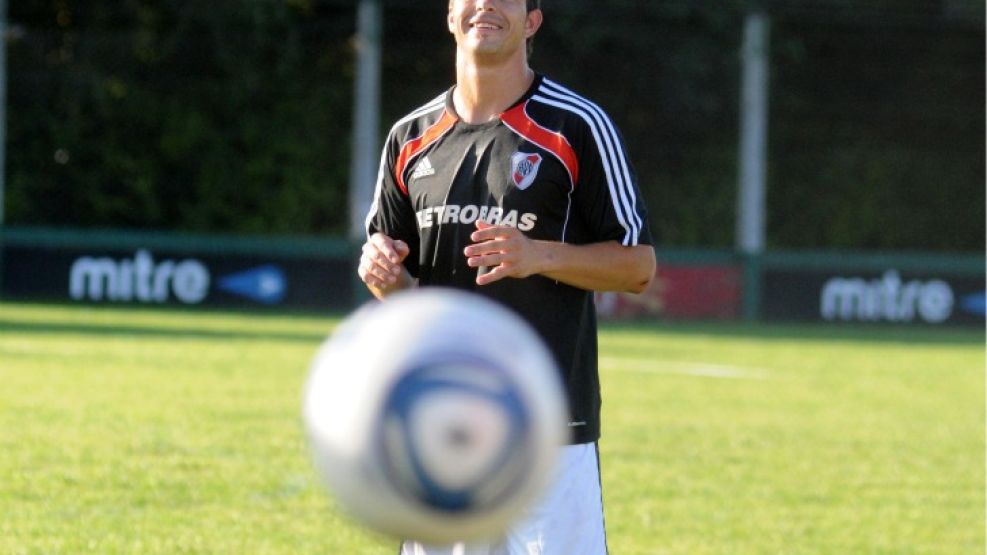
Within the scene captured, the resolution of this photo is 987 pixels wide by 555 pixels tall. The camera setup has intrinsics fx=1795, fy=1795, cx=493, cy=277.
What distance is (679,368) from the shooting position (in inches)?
712

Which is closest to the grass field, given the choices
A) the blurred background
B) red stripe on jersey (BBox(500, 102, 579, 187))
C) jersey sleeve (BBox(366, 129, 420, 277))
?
jersey sleeve (BBox(366, 129, 420, 277))

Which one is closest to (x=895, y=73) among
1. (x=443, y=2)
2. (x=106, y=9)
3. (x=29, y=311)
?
(x=443, y=2)

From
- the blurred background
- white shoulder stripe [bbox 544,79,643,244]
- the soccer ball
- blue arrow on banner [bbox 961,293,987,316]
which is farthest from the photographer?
the blurred background

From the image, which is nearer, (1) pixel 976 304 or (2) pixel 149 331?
(2) pixel 149 331

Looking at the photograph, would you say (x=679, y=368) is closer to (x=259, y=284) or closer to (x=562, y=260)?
(x=259, y=284)

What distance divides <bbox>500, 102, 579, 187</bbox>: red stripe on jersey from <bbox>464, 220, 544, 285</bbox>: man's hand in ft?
1.10

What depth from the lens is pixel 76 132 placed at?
30.0 meters

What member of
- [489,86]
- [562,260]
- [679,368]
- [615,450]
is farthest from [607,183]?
[679,368]

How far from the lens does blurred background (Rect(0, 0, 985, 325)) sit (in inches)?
1085

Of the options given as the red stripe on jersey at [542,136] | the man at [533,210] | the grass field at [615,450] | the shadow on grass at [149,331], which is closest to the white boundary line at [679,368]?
the grass field at [615,450]

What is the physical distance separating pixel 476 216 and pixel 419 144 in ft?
1.02

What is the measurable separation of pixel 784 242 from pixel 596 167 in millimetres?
29928

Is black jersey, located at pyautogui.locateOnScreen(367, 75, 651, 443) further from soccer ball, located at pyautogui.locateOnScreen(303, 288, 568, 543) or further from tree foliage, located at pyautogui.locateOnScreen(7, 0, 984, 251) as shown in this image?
tree foliage, located at pyautogui.locateOnScreen(7, 0, 984, 251)

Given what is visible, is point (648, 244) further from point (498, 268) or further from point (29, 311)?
point (29, 311)
